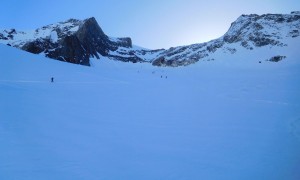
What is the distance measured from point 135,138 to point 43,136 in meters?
2.77

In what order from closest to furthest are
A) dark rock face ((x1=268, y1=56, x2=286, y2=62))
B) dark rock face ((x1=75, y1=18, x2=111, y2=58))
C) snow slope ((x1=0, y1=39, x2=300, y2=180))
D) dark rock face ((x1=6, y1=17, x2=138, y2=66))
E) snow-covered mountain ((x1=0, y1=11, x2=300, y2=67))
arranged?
snow slope ((x1=0, y1=39, x2=300, y2=180)), dark rock face ((x1=268, y1=56, x2=286, y2=62)), snow-covered mountain ((x1=0, y1=11, x2=300, y2=67)), dark rock face ((x1=6, y1=17, x2=138, y2=66)), dark rock face ((x1=75, y1=18, x2=111, y2=58))

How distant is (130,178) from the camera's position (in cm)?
582

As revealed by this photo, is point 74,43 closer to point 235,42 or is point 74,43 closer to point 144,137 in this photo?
point 235,42

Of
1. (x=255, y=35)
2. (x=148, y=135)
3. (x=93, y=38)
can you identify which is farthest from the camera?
(x=93, y=38)

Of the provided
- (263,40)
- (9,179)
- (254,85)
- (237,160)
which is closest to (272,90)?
(254,85)

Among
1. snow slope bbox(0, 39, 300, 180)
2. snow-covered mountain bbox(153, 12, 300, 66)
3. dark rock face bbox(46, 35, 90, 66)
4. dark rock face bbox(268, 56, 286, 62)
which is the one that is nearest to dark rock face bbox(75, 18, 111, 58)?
dark rock face bbox(46, 35, 90, 66)

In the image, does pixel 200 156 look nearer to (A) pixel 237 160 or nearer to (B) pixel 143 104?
(A) pixel 237 160

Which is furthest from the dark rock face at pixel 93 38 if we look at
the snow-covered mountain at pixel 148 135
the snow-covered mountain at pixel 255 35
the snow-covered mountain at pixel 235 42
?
the snow-covered mountain at pixel 148 135

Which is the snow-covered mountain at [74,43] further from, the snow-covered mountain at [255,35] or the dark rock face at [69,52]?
the snow-covered mountain at [255,35]

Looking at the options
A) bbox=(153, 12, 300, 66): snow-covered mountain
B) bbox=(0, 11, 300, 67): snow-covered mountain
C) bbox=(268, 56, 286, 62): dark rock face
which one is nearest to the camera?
bbox=(268, 56, 286, 62): dark rock face

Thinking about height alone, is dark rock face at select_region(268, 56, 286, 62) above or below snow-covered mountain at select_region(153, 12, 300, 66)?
below

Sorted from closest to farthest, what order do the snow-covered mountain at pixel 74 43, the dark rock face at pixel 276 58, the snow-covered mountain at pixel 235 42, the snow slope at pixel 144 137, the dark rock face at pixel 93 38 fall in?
the snow slope at pixel 144 137 → the dark rock face at pixel 276 58 → the snow-covered mountain at pixel 235 42 → the snow-covered mountain at pixel 74 43 → the dark rock face at pixel 93 38

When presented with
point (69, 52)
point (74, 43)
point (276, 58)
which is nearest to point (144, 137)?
point (276, 58)

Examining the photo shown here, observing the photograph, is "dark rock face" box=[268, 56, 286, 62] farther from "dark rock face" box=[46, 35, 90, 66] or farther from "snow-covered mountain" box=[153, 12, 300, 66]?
"dark rock face" box=[46, 35, 90, 66]
